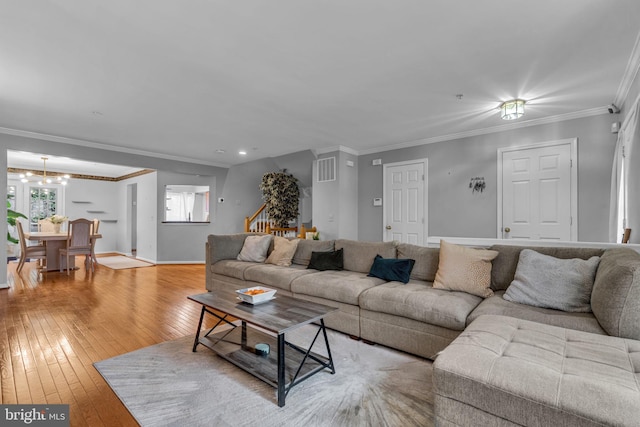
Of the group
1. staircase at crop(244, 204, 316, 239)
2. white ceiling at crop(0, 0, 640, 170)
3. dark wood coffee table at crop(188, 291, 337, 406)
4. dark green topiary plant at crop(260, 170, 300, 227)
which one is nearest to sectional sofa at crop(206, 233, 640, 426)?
dark wood coffee table at crop(188, 291, 337, 406)

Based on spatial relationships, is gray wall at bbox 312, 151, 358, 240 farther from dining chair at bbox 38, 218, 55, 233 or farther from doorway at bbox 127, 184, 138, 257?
dining chair at bbox 38, 218, 55, 233

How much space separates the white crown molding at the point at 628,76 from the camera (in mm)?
2471

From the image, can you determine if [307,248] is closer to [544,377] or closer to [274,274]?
[274,274]

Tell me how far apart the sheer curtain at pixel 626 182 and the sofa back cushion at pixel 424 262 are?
1672 mm

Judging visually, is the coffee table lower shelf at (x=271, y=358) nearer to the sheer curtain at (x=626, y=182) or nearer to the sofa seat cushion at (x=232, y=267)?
the sofa seat cushion at (x=232, y=267)

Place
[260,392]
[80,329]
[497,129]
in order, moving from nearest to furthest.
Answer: [260,392] < [80,329] < [497,129]

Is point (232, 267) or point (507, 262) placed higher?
point (507, 262)

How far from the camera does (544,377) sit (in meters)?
1.22

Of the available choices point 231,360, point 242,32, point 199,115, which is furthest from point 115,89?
point 231,360

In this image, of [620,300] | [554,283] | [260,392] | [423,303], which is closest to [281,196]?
[423,303]

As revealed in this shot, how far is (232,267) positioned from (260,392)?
92.7 inches

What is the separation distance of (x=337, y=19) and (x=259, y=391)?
99.9 inches

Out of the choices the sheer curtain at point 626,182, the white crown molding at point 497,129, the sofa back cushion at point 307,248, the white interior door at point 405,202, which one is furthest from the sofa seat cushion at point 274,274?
the sheer curtain at point 626,182

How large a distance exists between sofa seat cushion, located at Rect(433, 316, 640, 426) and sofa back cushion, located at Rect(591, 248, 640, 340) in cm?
11
